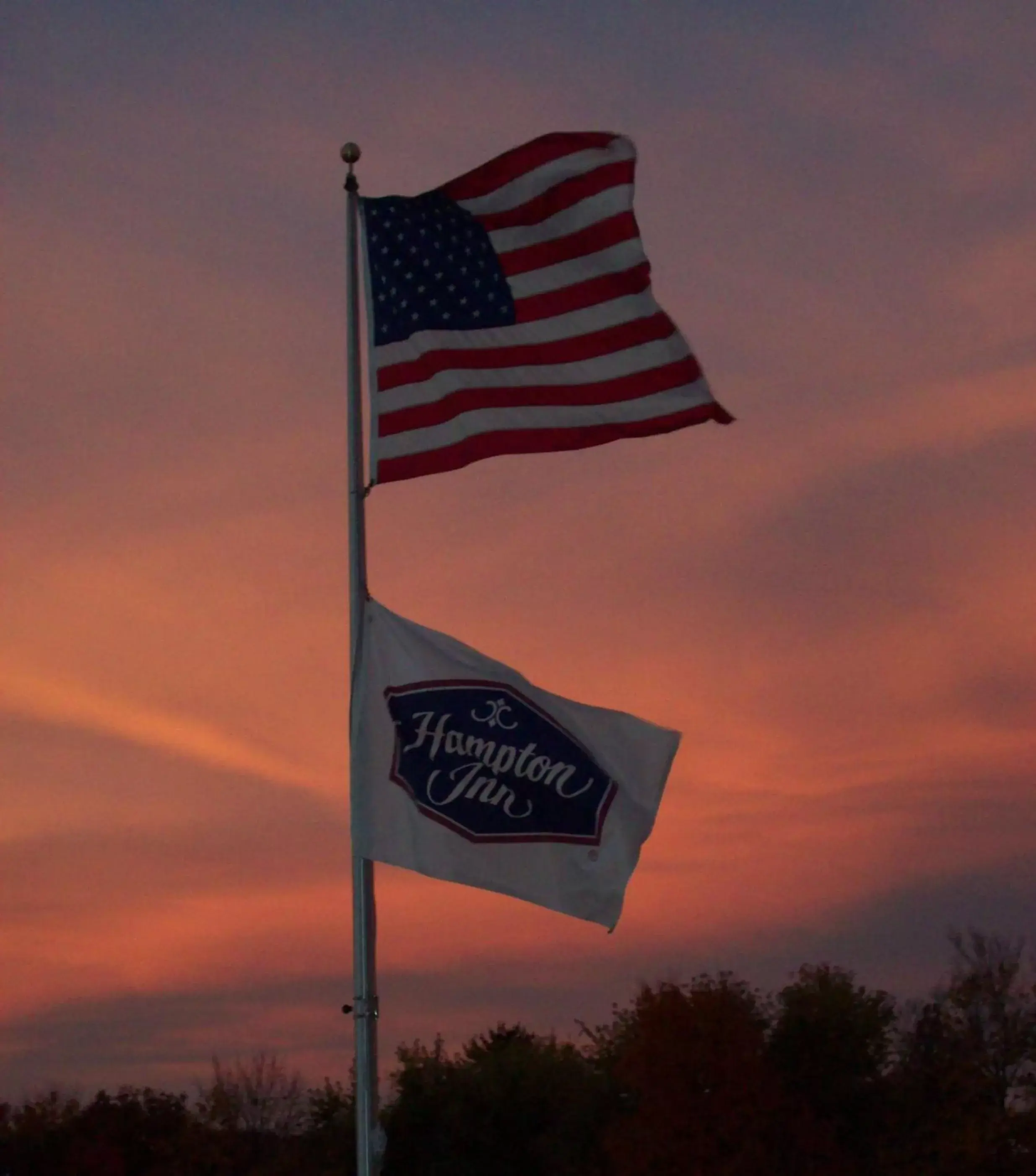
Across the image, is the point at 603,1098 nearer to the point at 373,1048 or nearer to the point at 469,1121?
the point at 469,1121

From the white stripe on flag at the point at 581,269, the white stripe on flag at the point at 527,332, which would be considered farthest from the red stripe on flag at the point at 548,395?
the white stripe on flag at the point at 581,269

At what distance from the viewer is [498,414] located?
49.0 feet

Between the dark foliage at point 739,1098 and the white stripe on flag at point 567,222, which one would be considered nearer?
the white stripe on flag at point 567,222

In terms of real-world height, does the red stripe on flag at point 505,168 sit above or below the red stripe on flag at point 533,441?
above

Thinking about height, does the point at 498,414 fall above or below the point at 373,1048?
above

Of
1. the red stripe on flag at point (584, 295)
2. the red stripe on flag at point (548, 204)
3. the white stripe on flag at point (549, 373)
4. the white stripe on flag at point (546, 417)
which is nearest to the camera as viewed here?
the white stripe on flag at point (546, 417)

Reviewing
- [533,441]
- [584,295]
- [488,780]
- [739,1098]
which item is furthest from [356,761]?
[739,1098]

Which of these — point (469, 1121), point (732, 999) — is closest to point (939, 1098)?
point (732, 999)

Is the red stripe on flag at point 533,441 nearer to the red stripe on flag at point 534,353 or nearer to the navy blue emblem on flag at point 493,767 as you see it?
the red stripe on flag at point 534,353

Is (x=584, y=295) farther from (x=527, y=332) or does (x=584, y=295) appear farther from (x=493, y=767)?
(x=493, y=767)

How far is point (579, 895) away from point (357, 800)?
190 centimetres

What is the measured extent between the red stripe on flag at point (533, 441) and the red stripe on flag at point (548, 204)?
1864 millimetres

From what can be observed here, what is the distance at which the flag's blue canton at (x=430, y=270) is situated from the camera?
1505cm

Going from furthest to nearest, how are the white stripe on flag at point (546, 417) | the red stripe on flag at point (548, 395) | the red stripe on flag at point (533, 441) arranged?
1. the red stripe on flag at point (548, 395)
2. the white stripe on flag at point (546, 417)
3. the red stripe on flag at point (533, 441)
